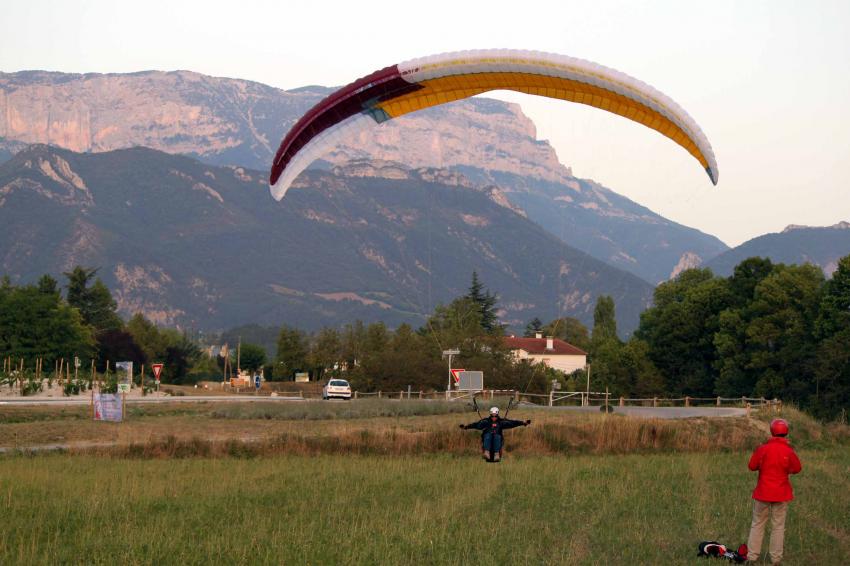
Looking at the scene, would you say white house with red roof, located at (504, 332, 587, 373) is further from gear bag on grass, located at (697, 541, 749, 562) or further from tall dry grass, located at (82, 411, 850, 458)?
gear bag on grass, located at (697, 541, 749, 562)

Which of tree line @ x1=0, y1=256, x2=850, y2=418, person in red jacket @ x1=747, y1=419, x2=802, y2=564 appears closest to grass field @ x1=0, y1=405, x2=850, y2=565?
person in red jacket @ x1=747, y1=419, x2=802, y2=564

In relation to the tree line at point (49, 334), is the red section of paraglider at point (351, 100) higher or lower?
higher

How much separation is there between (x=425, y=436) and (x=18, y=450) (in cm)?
949

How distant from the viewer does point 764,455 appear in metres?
13.6

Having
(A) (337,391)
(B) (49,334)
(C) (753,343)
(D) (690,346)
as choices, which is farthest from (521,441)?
(B) (49,334)

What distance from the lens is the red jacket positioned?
43.8ft

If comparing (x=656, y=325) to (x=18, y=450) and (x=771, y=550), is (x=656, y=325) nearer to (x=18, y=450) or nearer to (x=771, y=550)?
(x=18, y=450)

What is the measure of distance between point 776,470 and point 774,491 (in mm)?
267

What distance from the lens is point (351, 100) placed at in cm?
2275

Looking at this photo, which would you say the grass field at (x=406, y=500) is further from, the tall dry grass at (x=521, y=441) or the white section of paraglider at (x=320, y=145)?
the white section of paraglider at (x=320, y=145)

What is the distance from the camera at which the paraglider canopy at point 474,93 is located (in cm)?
2106

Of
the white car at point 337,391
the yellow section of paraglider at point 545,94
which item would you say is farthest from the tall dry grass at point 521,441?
the white car at point 337,391

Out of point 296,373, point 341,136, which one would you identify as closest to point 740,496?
point 341,136

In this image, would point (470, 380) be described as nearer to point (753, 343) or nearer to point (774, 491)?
point (774, 491)
